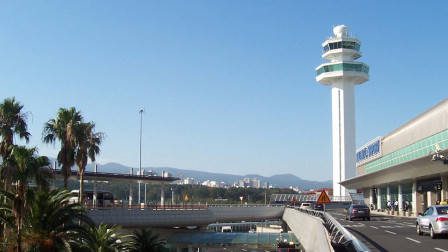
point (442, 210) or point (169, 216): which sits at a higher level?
point (442, 210)

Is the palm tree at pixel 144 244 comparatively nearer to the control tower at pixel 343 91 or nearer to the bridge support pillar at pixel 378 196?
the bridge support pillar at pixel 378 196

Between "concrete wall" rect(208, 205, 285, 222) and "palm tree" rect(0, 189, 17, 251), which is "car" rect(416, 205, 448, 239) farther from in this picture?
"concrete wall" rect(208, 205, 285, 222)

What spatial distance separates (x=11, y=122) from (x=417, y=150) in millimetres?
37092

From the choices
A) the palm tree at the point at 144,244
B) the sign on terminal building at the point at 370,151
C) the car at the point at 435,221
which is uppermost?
the sign on terminal building at the point at 370,151

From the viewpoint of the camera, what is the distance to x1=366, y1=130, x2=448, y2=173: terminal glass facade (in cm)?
4256

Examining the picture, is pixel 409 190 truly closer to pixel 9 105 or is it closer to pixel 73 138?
pixel 73 138

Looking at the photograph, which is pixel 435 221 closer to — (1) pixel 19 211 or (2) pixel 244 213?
(1) pixel 19 211

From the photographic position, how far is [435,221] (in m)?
22.4

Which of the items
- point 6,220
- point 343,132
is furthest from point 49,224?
point 343,132

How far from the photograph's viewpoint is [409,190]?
183 feet

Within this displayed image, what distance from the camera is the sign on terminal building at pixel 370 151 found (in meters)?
69.4

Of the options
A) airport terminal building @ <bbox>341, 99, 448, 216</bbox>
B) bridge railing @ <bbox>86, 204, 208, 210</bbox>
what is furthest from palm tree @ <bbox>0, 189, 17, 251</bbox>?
airport terminal building @ <bbox>341, 99, 448, 216</bbox>

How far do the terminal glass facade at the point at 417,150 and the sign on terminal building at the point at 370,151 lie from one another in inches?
50.1

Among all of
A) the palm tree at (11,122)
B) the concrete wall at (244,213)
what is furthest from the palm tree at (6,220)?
the concrete wall at (244,213)
